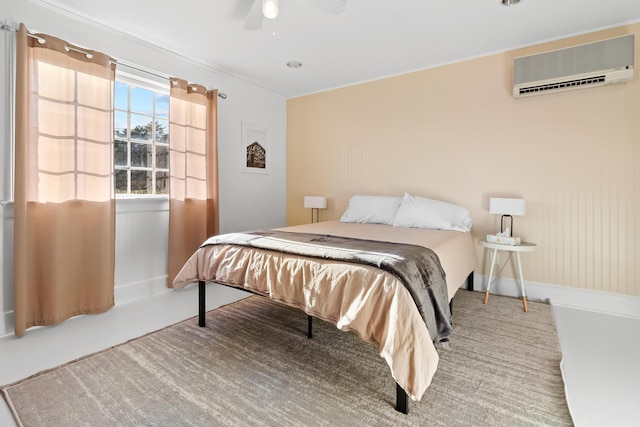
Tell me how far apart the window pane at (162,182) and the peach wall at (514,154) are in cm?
209

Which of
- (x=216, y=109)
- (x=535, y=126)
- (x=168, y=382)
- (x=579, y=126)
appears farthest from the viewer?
(x=216, y=109)

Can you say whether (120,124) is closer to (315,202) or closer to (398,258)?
(315,202)

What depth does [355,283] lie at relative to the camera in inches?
65.4

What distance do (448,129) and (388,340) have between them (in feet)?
9.20

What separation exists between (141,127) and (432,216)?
3.05 m

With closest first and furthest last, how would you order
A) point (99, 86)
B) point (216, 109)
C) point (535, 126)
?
point (99, 86), point (535, 126), point (216, 109)

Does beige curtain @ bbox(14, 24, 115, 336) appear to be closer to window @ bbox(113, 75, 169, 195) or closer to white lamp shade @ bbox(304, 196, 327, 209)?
window @ bbox(113, 75, 169, 195)

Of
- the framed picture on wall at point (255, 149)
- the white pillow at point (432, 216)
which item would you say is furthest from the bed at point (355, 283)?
the framed picture on wall at point (255, 149)

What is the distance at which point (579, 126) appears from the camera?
287cm

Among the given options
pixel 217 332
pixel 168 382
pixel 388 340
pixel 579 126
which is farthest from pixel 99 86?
pixel 579 126

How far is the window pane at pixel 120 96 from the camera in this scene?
2961 mm

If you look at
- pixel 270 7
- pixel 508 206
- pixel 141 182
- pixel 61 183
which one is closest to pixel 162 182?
pixel 141 182

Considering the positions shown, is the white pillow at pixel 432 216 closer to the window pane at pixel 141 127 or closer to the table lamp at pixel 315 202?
the table lamp at pixel 315 202

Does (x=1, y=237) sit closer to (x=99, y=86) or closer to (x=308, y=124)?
(x=99, y=86)
